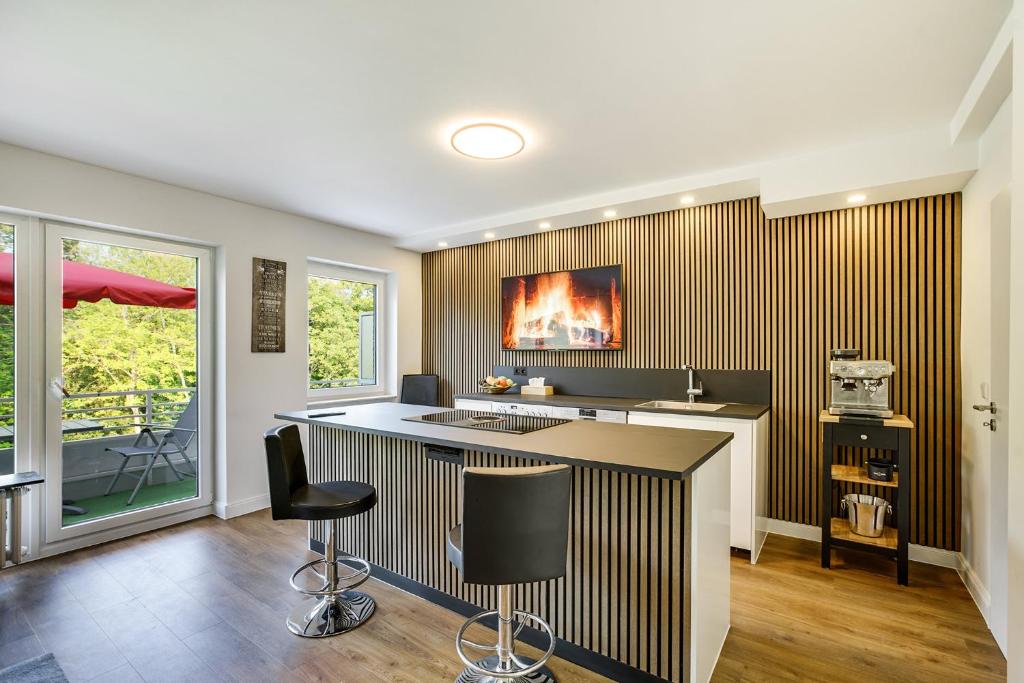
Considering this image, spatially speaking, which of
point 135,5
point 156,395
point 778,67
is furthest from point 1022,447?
point 156,395

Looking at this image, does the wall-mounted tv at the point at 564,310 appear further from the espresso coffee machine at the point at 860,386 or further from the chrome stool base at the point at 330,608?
the chrome stool base at the point at 330,608

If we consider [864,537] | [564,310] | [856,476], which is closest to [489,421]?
[564,310]

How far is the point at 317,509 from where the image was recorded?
2258mm

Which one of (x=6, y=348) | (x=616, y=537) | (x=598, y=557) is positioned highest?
(x=6, y=348)

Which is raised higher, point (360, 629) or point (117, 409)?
point (117, 409)

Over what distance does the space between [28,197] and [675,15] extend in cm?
386

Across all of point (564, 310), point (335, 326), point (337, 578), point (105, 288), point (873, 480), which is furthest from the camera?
point (335, 326)

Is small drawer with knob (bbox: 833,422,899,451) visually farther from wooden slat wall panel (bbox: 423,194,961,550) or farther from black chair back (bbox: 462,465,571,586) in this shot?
black chair back (bbox: 462,465,571,586)

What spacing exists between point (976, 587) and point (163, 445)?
17.6 ft

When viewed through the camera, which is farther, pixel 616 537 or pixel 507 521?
pixel 616 537

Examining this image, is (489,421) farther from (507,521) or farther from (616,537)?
(507,521)

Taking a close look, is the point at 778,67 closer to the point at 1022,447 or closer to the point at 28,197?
the point at 1022,447

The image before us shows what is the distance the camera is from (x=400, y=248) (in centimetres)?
558

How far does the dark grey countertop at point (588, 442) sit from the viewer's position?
1.74m
